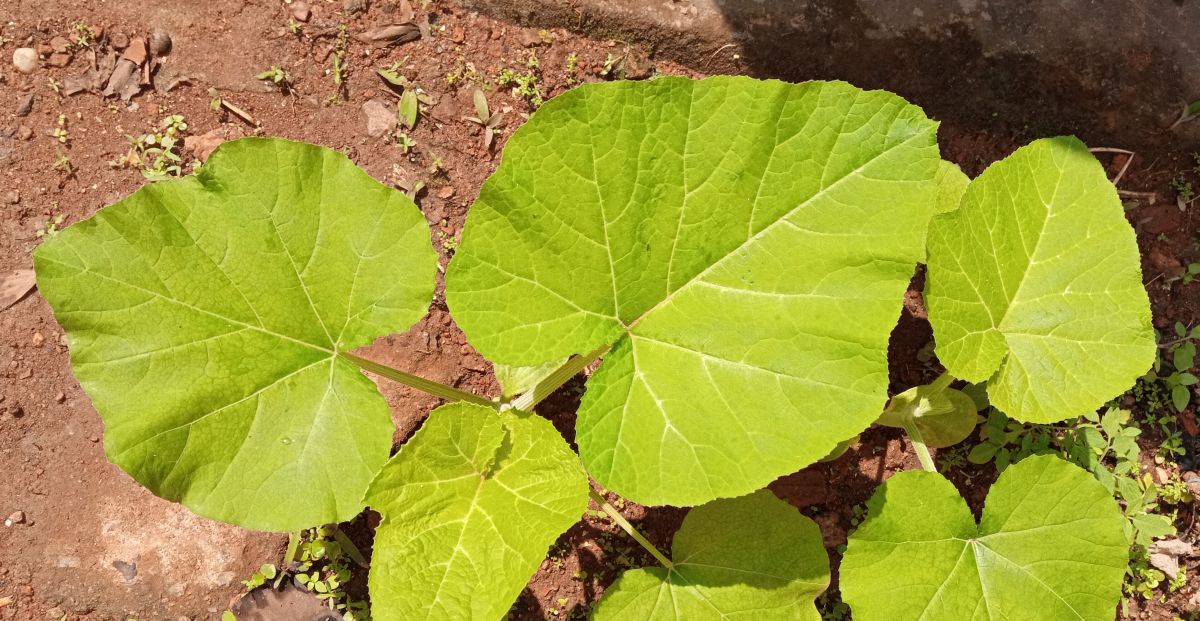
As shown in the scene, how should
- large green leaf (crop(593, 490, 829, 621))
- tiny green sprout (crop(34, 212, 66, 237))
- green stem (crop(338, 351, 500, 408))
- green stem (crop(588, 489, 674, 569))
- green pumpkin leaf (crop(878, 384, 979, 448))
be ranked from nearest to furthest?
green stem (crop(338, 351, 500, 408)), large green leaf (crop(593, 490, 829, 621)), green stem (crop(588, 489, 674, 569)), green pumpkin leaf (crop(878, 384, 979, 448)), tiny green sprout (crop(34, 212, 66, 237))

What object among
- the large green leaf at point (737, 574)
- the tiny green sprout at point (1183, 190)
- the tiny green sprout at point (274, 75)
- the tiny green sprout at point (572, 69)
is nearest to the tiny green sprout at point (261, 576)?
the large green leaf at point (737, 574)

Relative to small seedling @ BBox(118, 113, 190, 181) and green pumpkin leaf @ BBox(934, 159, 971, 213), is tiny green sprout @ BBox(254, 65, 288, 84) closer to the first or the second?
small seedling @ BBox(118, 113, 190, 181)

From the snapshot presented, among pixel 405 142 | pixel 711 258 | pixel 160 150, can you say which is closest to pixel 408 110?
pixel 405 142

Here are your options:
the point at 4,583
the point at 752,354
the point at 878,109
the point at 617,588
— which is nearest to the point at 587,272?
the point at 752,354

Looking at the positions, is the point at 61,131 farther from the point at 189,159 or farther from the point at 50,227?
the point at 189,159

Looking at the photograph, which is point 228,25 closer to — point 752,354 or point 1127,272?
point 752,354

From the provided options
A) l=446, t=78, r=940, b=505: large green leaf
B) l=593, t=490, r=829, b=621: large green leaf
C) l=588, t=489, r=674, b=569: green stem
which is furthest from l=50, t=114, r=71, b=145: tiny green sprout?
l=593, t=490, r=829, b=621: large green leaf

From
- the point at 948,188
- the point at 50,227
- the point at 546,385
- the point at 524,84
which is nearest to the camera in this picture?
the point at 546,385
